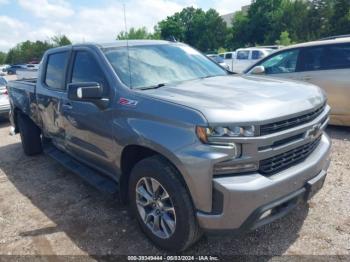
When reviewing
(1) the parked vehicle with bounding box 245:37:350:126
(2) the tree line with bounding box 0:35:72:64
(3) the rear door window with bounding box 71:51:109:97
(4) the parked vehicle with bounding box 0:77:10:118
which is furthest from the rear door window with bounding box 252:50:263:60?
(2) the tree line with bounding box 0:35:72:64

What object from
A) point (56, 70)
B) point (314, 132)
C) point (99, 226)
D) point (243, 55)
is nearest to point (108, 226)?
point (99, 226)

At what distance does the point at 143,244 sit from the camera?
10.4 ft

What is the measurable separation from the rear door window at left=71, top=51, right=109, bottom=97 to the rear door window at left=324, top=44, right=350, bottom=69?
4.39 meters

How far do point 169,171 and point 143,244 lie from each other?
94cm

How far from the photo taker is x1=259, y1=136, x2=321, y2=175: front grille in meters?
2.52

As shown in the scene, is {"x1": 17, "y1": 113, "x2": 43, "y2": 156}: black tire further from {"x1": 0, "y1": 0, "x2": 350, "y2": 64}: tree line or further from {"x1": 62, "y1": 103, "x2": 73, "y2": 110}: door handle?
{"x1": 0, "y1": 0, "x2": 350, "y2": 64}: tree line

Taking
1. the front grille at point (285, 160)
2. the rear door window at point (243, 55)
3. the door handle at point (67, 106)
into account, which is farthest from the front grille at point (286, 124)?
the rear door window at point (243, 55)

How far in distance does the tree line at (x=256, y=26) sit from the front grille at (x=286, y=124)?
23.4 metres

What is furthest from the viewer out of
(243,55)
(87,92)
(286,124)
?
(243,55)

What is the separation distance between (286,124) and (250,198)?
2.14 ft

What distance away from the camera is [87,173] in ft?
13.1

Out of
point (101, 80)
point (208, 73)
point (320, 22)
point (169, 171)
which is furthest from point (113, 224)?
point (320, 22)

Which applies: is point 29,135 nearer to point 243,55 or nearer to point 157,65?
point 157,65

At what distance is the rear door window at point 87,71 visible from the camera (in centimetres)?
346
